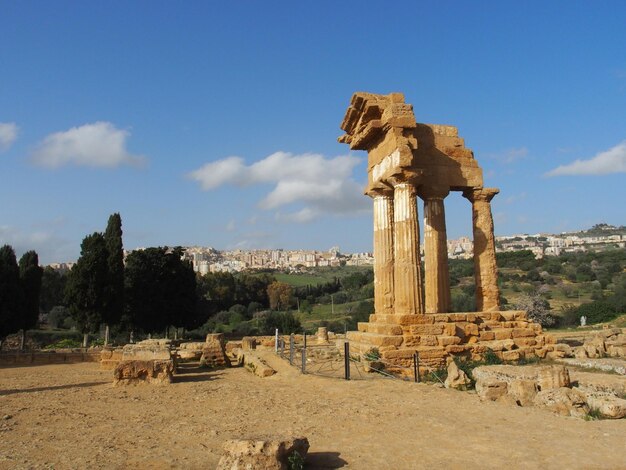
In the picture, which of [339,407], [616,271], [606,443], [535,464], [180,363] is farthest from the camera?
[616,271]

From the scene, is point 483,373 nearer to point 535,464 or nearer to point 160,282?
point 535,464

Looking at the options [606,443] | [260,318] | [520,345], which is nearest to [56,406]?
[606,443]

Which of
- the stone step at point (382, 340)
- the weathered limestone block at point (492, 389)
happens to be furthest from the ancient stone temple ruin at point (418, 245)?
the weathered limestone block at point (492, 389)

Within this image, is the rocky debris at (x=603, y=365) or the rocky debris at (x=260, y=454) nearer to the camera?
the rocky debris at (x=260, y=454)

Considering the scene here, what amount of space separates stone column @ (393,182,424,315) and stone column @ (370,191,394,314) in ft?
3.03

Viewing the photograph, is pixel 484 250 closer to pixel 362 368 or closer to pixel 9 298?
pixel 362 368

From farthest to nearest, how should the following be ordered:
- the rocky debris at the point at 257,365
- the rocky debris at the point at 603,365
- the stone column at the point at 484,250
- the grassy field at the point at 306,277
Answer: the grassy field at the point at 306,277 → the stone column at the point at 484,250 → the rocky debris at the point at 257,365 → the rocky debris at the point at 603,365

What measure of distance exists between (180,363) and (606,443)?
1647 centimetres

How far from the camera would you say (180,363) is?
1950 centimetres

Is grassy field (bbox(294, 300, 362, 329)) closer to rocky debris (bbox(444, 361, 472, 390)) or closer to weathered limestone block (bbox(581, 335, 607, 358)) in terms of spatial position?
weathered limestone block (bbox(581, 335, 607, 358))

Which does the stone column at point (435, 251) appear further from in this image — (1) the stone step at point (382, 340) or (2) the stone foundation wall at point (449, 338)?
(1) the stone step at point (382, 340)

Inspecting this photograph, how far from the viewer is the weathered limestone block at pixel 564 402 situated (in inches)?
294

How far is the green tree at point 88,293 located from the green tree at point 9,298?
9.17ft

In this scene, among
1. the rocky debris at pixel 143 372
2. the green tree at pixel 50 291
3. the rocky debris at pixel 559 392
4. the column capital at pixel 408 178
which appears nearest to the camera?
the rocky debris at pixel 559 392
